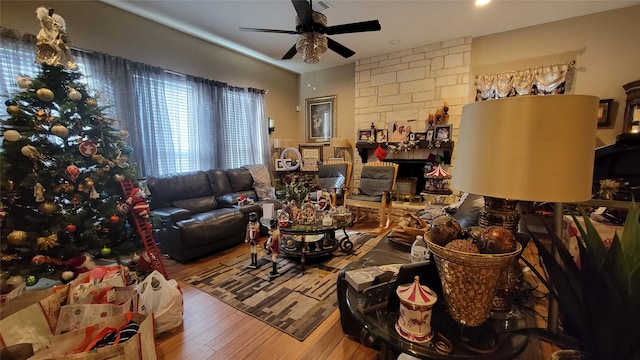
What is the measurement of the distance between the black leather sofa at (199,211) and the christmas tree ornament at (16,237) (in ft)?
2.73

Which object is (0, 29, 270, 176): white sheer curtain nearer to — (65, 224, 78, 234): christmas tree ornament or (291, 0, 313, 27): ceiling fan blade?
(65, 224, 78, 234): christmas tree ornament

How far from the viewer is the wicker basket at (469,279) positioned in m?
0.76

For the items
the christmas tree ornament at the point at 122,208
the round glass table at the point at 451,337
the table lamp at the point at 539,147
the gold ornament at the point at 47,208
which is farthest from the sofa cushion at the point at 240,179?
the table lamp at the point at 539,147

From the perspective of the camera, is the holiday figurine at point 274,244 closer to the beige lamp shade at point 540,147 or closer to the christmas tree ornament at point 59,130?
the christmas tree ornament at point 59,130

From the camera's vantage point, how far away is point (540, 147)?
72cm

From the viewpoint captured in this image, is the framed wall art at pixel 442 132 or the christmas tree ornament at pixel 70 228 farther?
the framed wall art at pixel 442 132

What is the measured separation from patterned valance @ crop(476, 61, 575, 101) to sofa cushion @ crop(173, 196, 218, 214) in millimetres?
4258

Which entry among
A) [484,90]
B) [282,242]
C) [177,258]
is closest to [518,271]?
[282,242]

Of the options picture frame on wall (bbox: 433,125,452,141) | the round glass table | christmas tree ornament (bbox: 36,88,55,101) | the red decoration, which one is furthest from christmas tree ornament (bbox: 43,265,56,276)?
picture frame on wall (bbox: 433,125,452,141)

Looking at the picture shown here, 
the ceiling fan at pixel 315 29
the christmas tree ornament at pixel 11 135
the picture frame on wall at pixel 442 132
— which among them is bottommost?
the christmas tree ornament at pixel 11 135

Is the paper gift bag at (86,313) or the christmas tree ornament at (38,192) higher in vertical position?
the christmas tree ornament at (38,192)

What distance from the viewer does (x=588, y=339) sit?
2.21ft

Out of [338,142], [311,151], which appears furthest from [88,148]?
[311,151]

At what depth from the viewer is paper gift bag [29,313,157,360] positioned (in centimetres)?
117
